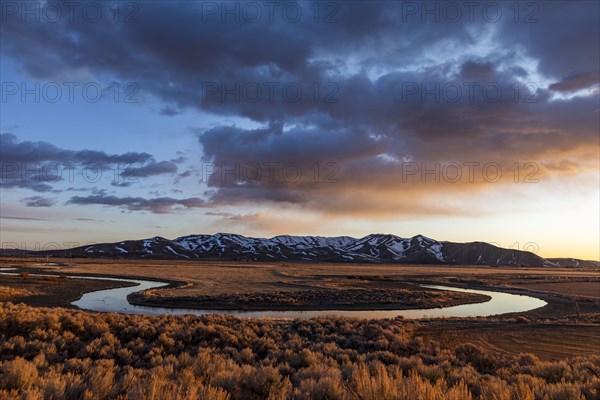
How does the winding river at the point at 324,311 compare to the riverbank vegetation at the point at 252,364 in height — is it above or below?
below

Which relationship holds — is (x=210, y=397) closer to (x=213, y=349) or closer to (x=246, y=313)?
(x=213, y=349)

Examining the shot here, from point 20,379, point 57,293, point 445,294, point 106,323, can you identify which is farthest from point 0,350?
point 445,294

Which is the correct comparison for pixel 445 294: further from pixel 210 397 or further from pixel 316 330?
pixel 210 397

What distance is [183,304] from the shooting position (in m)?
37.6

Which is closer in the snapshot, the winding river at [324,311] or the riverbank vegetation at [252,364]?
the riverbank vegetation at [252,364]

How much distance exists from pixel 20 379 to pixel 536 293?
5579 centimetres

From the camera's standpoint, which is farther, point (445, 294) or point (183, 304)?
point (445, 294)

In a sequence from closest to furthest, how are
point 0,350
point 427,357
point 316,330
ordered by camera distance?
1. point 0,350
2. point 427,357
3. point 316,330

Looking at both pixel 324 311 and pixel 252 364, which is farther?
pixel 324 311

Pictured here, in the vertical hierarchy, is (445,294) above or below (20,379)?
below

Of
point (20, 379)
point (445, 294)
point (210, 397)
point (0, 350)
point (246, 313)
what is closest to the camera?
point (210, 397)

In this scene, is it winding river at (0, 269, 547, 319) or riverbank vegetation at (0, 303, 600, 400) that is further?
winding river at (0, 269, 547, 319)

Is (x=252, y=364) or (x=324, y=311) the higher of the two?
(x=252, y=364)

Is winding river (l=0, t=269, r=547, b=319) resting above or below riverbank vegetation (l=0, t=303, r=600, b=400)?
below
